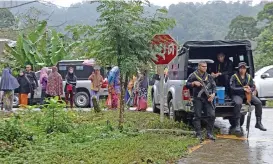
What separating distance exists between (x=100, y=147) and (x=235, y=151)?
97.8 inches

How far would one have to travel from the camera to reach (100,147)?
7.88 meters

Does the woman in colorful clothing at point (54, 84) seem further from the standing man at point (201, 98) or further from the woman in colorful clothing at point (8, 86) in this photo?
the standing man at point (201, 98)

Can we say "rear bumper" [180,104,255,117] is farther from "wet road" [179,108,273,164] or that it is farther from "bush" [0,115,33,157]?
"bush" [0,115,33,157]

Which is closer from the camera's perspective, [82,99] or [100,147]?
[100,147]

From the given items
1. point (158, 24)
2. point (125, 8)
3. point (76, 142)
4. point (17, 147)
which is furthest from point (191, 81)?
point (17, 147)

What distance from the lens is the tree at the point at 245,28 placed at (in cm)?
4138

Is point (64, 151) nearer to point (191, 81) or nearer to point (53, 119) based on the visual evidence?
A: point (53, 119)

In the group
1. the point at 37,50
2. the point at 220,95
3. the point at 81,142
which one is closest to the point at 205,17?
the point at 37,50

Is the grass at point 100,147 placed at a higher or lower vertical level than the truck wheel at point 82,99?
lower

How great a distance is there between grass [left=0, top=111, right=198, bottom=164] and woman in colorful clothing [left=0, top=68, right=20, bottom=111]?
4.93 meters

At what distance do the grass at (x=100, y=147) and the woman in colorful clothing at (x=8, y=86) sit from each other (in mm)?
4932

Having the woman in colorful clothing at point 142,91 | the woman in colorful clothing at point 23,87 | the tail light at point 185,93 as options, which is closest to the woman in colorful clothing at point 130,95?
the woman in colorful clothing at point 142,91

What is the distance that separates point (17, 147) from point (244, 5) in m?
68.0

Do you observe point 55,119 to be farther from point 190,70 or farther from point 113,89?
point 113,89
